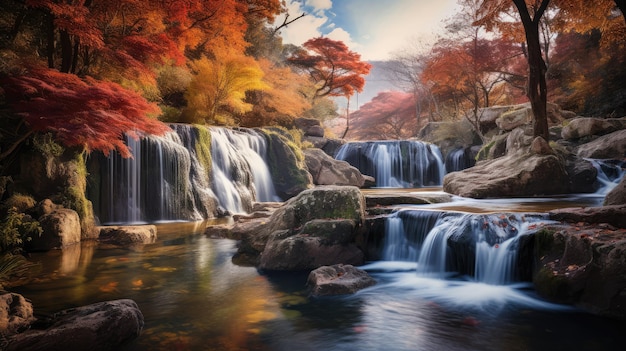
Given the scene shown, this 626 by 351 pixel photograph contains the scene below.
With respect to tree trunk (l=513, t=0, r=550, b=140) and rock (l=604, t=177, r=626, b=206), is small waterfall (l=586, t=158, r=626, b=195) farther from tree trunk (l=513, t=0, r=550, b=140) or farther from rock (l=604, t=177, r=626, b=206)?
rock (l=604, t=177, r=626, b=206)

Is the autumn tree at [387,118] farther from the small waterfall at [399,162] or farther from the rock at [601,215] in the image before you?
the rock at [601,215]

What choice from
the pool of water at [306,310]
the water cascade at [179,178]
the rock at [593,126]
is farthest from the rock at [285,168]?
the rock at [593,126]

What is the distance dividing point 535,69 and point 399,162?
439 inches

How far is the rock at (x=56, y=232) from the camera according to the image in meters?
7.31

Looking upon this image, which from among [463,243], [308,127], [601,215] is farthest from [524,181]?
[308,127]

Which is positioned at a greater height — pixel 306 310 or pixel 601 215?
pixel 601 215

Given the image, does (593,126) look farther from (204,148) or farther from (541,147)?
(204,148)

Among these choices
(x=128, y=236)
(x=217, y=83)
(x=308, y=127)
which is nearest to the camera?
(x=128, y=236)

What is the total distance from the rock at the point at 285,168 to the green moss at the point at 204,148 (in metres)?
3.25

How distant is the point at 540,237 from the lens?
5090mm

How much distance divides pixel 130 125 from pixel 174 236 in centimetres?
293

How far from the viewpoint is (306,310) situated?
4.44m

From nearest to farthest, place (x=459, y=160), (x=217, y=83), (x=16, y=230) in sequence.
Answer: (x=16, y=230) → (x=217, y=83) → (x=459, y=160)

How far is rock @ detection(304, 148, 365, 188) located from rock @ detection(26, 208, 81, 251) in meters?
11.6
